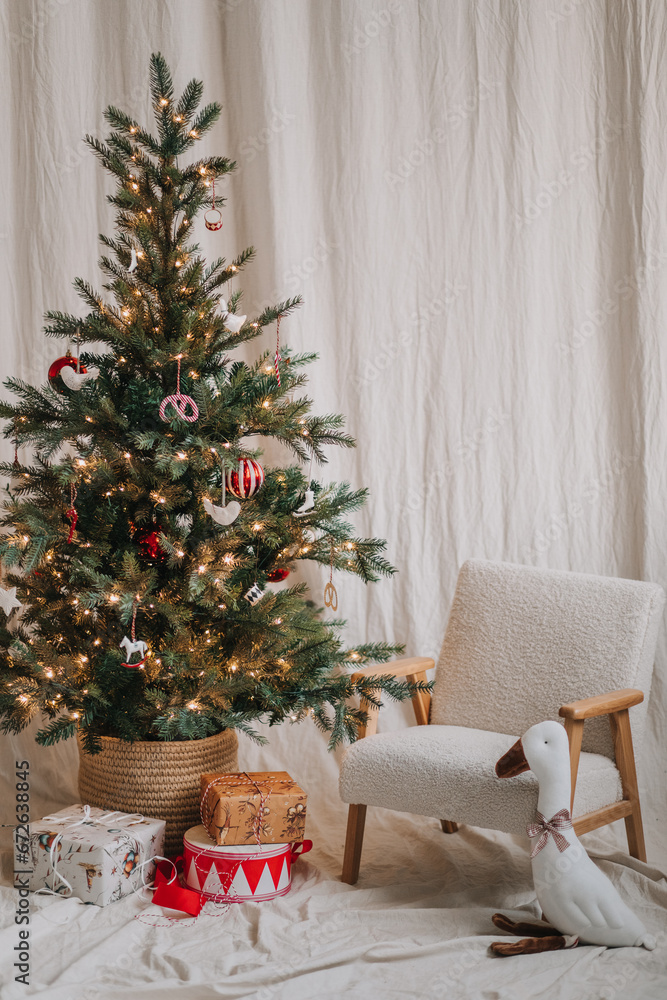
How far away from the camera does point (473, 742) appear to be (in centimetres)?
219

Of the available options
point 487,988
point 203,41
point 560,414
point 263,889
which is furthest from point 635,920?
point 203,41

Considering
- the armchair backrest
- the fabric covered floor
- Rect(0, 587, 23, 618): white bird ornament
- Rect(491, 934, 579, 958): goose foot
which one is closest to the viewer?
the fabric covered floor

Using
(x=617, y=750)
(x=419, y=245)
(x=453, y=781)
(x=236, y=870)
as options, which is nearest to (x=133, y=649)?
(x=236, y=870)

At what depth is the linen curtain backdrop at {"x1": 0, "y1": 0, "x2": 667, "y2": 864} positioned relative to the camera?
113 inches

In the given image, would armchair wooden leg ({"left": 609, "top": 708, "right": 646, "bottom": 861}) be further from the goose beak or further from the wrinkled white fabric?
the wrinkled white fabric

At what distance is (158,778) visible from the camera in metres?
2.28

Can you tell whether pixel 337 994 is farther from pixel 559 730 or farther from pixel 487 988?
pixel 559 730

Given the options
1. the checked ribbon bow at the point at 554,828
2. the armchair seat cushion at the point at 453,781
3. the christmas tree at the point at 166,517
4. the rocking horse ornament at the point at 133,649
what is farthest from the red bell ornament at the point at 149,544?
the checked ribbon bow at the point at 554,828

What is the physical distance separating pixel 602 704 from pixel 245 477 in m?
0.96

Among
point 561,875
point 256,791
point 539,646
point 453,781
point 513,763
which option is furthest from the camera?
point 539,646

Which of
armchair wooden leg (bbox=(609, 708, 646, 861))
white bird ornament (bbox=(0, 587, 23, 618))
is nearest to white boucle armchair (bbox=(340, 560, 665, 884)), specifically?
armchair wooden leg (bbox=(609, 708, 646, 861))

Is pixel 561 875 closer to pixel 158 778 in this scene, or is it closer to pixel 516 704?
pixel 516 704

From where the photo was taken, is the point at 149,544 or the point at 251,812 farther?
the point at 149,544

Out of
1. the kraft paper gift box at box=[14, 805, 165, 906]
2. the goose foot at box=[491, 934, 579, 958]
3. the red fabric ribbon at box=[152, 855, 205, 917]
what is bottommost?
the goose foot at box=[491, 934, 579, 958]
